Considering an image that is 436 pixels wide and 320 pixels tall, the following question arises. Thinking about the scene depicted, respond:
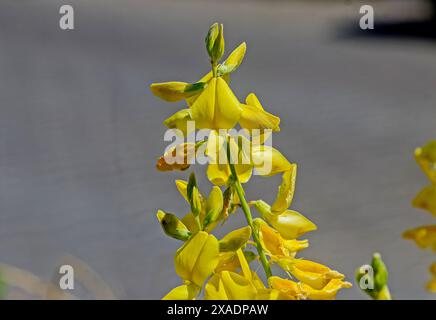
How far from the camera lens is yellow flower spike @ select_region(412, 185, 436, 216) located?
438mm

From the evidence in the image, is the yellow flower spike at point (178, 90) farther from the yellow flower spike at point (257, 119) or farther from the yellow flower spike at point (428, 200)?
the yellow flower spike at point (428, 200)

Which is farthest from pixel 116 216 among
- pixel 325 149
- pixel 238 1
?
pixel 238 1

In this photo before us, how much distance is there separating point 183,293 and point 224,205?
0.18 ft

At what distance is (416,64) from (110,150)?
9.70 feet

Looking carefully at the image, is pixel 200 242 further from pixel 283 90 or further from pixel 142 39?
pixel 142 39

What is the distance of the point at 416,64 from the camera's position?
633 cm

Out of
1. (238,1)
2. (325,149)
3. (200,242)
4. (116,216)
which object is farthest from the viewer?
(238,1)

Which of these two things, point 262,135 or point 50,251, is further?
point 50,251

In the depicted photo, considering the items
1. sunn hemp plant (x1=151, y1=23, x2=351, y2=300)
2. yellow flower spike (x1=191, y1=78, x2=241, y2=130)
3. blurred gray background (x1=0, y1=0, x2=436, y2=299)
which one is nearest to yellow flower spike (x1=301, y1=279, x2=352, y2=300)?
sunn hemp plant (x1=151, y1=23, x2=351, y2=300)

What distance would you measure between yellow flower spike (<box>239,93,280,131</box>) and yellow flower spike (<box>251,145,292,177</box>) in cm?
2

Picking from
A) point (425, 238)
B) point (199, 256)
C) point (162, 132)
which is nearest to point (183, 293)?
point (199, 256)

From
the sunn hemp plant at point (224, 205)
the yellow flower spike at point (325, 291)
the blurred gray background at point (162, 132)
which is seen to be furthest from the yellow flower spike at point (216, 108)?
the blurred gray background at point (162, 132)

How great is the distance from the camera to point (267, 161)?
18.8 inches
